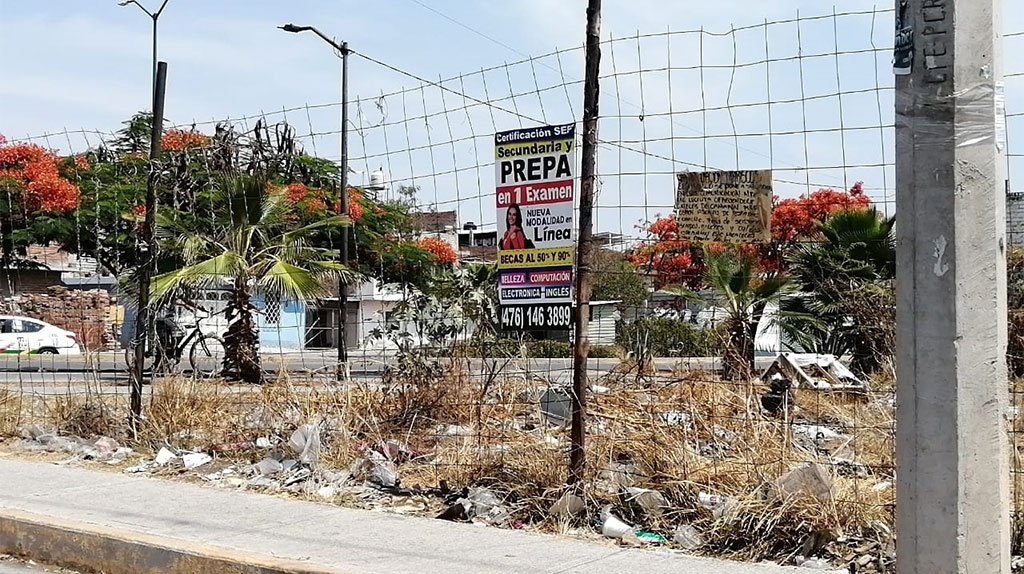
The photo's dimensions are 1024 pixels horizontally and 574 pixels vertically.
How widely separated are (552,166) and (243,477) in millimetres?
3990

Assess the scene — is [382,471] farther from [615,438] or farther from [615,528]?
[615,528]

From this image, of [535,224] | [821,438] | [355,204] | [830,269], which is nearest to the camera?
[535,224]

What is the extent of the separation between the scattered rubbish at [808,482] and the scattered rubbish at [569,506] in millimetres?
1397

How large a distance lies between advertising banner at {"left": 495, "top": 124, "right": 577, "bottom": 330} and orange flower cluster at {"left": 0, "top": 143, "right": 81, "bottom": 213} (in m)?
25.5

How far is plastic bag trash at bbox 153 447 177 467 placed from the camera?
410 inches

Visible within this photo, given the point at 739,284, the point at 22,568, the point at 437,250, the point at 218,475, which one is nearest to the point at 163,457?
the point at 218,475

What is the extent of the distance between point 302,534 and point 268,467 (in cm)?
223

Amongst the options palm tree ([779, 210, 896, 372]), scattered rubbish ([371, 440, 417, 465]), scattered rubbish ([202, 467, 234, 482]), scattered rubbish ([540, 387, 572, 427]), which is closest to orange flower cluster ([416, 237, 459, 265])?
palm tree ([779, 210, 896, 372])

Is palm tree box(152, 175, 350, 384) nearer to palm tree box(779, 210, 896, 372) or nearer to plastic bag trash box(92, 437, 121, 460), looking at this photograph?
plastic bag trash box(92, 437, 121, 460)

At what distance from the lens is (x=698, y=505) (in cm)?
733

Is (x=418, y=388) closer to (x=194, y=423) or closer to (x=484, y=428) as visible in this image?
(x=484, y=428)

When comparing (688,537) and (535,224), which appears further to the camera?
(535,224)

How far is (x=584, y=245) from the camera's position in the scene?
784 centimetres

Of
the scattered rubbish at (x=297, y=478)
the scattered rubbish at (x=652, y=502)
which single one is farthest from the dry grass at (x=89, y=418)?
the scattered rubbish at (x=652, y=502)
